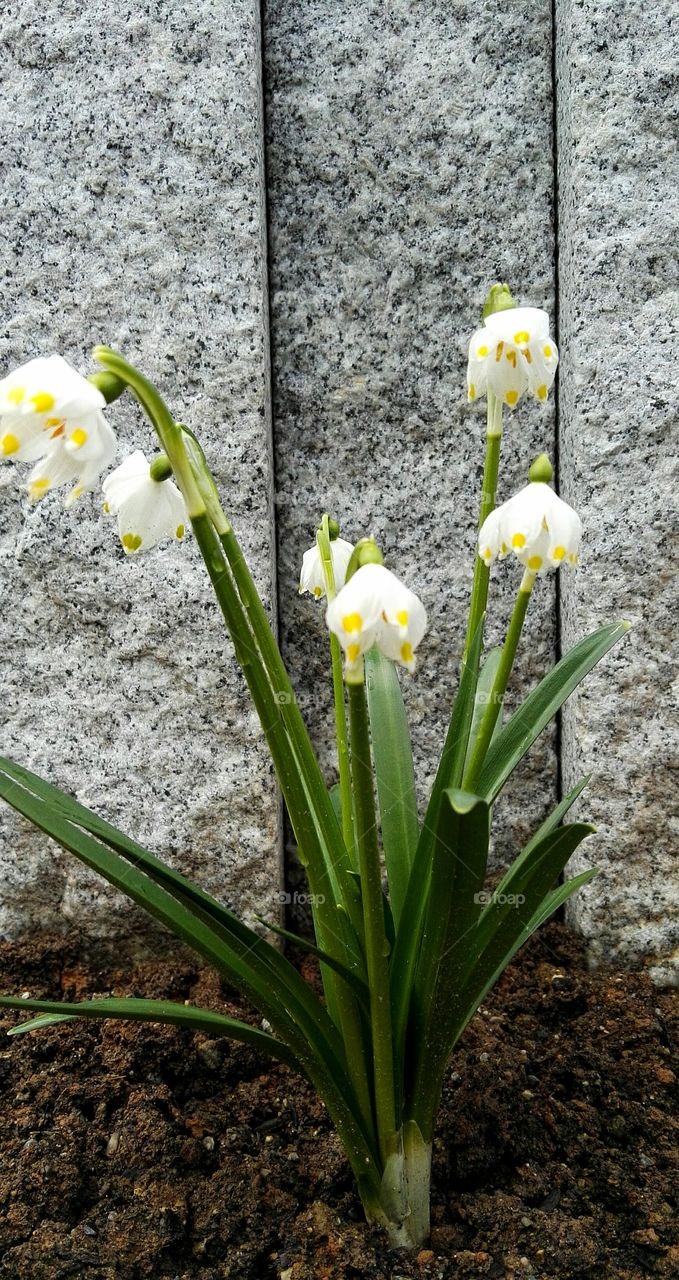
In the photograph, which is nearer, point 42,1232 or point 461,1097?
point 42,1232

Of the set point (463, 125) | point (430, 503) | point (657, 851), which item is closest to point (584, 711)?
point (657, 851)

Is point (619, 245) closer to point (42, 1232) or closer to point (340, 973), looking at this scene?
point (340, 973)

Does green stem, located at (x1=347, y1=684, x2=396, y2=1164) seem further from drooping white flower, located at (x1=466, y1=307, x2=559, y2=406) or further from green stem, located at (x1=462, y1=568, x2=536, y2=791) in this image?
drooping white flower, located at (x1=466, y1=307, x2=559, y2=406)

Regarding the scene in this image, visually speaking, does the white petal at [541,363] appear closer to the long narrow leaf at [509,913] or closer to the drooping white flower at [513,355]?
the drooping white flower at [513,355]

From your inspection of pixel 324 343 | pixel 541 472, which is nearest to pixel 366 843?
pixel 541 472

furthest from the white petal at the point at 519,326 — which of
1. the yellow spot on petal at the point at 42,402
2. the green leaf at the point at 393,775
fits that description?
the green leaf at the point at 393,775

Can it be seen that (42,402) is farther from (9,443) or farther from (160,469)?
(160,469)
